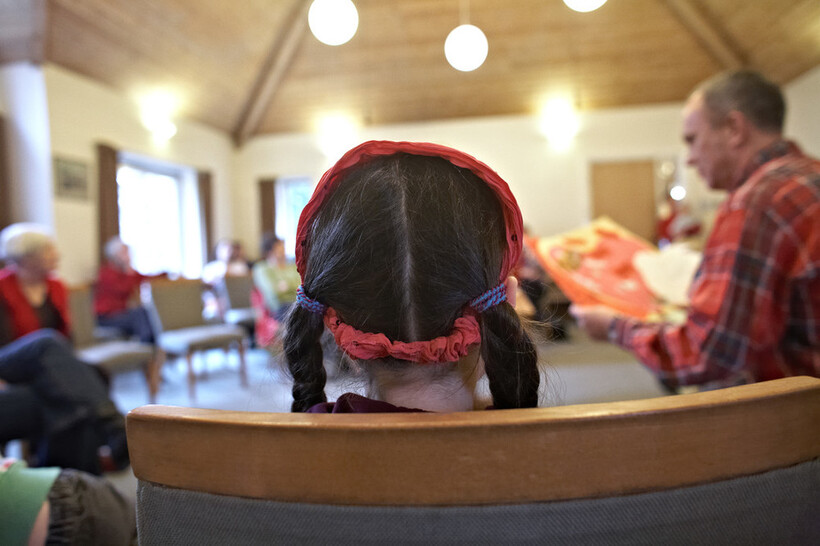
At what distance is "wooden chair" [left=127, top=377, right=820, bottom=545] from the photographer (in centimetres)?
45

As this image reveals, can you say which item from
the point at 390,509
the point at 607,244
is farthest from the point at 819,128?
the point at 390,509

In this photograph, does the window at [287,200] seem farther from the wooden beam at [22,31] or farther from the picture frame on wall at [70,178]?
the wooden beam at [22,31]

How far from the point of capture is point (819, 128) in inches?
267

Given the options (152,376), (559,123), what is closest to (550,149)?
(559,123)

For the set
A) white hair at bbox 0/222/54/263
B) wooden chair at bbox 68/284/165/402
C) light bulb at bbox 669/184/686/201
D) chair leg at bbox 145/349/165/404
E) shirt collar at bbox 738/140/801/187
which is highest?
light bulb at bbox 669/184/686/201

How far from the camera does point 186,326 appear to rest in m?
4.75

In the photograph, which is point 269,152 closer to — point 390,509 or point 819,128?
point 819,128

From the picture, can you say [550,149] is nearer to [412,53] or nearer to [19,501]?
[412,53]

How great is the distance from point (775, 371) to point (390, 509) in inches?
51.9

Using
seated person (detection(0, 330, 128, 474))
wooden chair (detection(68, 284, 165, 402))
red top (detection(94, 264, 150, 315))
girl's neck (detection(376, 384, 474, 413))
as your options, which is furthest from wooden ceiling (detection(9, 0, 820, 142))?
girl's neck (detection(376, 384, 474, 413))

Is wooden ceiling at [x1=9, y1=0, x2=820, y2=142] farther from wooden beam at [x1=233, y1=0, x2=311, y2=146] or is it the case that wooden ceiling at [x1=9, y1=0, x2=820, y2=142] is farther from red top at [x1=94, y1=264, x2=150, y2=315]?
red top at [x1=94, y1=264, x2=150, y2=315]

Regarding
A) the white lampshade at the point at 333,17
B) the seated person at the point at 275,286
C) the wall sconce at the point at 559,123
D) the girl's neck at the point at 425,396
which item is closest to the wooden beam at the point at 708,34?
the wall sconce at the point at 559,123

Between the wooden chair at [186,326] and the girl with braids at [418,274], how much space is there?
12.7 ft

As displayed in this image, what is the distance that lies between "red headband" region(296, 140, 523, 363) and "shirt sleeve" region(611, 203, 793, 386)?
2.96 ft
